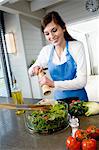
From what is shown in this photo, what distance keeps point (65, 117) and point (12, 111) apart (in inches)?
23.1

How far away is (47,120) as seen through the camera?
896 mm

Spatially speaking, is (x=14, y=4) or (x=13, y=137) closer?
(x=13, y=137)

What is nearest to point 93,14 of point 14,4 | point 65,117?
point 14,4

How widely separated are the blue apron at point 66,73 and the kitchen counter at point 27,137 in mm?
534

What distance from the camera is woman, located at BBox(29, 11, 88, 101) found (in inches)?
59.1

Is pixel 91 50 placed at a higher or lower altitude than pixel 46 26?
lower

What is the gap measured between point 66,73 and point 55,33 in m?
0.34

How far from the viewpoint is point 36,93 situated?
331 centimetres

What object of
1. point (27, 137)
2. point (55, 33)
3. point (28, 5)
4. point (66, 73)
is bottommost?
point (27, 137)

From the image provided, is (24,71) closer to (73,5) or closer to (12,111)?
(73,5)

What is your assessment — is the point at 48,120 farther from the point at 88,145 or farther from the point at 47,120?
the point at 88,145

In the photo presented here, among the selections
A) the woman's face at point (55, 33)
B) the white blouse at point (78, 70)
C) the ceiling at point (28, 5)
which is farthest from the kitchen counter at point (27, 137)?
the ceiling at point (28, 5)

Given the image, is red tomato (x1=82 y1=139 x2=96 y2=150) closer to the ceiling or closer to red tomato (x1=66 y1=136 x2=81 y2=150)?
red tomato (x1=66 y1=136 x2=81 y2=150)

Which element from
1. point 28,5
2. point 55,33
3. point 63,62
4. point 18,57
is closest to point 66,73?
point 63,62
